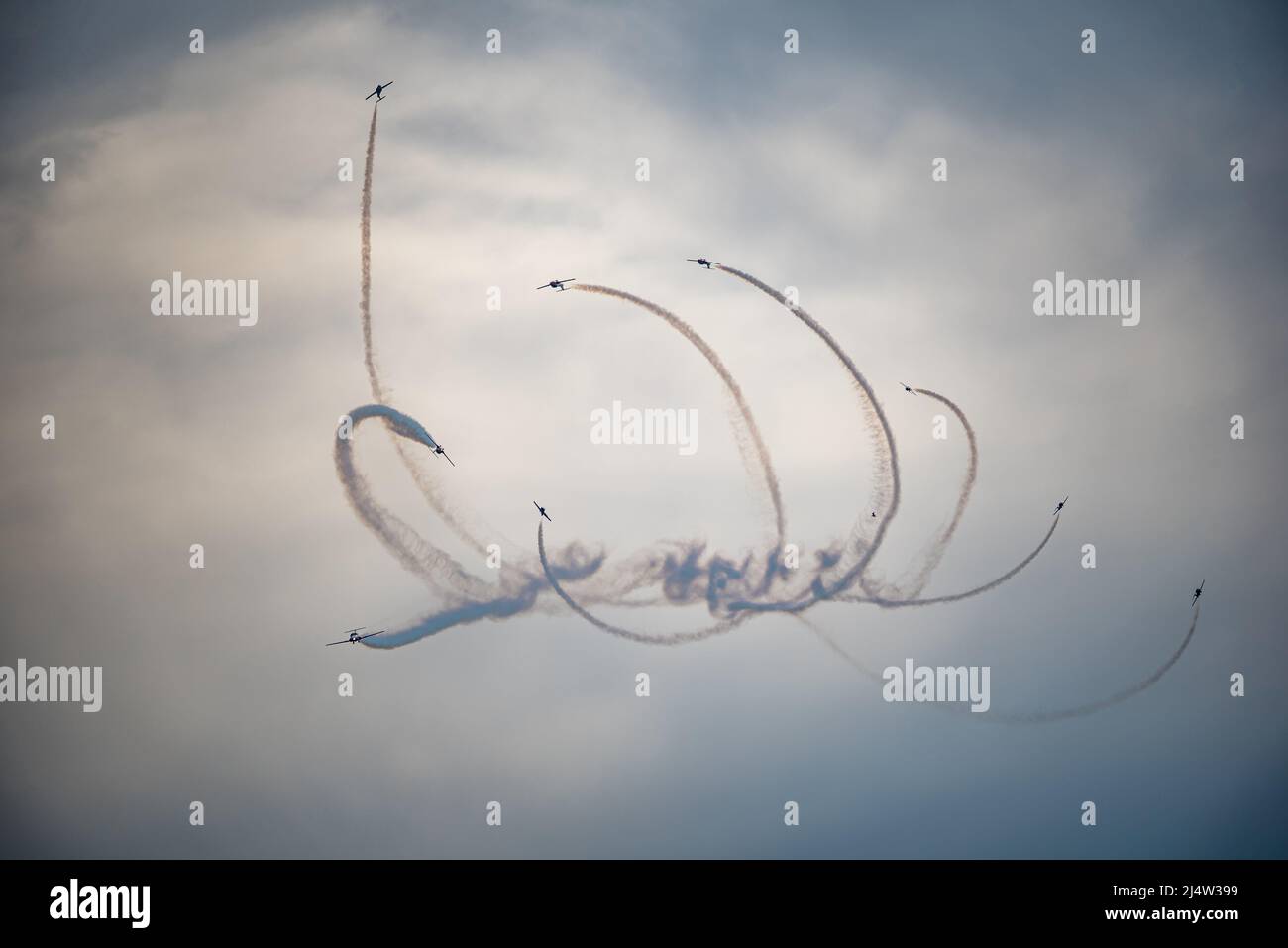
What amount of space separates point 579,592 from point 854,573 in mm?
15331

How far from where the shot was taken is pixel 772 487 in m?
62.9

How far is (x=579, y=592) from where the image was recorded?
6141cm
